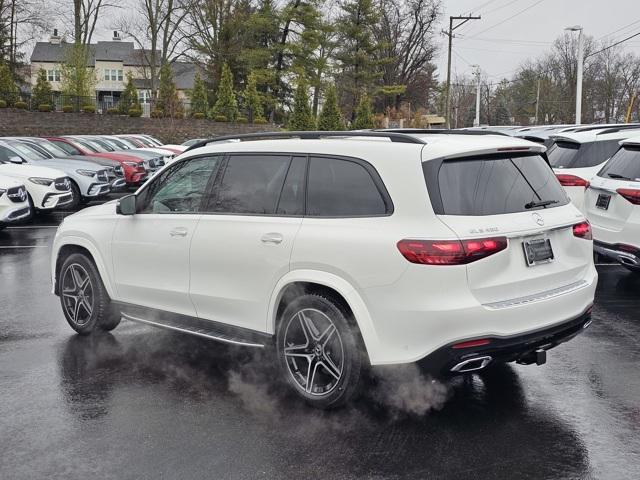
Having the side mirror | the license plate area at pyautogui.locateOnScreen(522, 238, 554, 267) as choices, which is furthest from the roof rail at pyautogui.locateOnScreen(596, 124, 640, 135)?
the side mirror

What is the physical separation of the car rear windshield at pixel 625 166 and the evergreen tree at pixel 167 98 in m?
39.9

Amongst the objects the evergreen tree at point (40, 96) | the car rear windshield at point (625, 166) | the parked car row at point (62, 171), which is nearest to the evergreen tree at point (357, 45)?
the evergreen tree at point (40, 96)

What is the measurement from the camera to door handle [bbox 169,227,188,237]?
17.8 ft

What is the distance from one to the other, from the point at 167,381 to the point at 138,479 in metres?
1.60

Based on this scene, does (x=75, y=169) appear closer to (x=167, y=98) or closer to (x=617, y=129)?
(x=617, y=129)

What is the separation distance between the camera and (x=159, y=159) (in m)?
23.9

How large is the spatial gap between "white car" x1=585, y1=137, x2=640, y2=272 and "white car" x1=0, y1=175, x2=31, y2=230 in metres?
10.0

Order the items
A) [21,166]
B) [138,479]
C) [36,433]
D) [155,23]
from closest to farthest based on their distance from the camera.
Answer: [138,479] → [36,433] → [21,166] → [155,23]

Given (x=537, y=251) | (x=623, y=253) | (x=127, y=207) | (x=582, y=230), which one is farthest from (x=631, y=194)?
(x=127, y=207)

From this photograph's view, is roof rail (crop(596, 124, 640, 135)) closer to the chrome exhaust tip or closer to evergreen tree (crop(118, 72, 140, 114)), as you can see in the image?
the chrome exhaust tip

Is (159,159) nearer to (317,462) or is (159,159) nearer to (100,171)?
(100,171)

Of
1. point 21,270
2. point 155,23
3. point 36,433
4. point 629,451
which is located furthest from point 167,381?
point 155,23

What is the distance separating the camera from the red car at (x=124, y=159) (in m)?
20.8

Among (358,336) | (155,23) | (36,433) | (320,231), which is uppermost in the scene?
(155,23)
